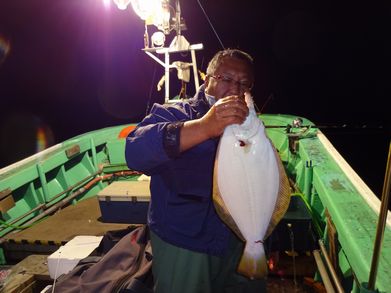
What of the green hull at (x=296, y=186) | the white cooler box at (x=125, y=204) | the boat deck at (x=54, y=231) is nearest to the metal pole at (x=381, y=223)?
the green hull at (x=296, y=186)

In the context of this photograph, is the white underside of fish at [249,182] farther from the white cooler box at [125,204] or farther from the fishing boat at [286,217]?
the white cooler box at [125,204]

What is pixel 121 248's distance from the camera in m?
2.78

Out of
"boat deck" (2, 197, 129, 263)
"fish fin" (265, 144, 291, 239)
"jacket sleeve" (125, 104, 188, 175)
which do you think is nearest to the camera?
"jacket sleeve" (125, 104, 188, 175)

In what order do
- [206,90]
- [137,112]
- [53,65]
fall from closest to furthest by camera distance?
[206,90] < [137,112] < [53,65]

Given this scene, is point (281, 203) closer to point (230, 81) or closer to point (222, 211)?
point (222, 211)

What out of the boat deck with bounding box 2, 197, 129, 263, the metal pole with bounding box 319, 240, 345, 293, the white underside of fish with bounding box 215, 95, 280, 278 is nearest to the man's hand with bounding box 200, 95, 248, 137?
the white underside of fish with bounding box 215, 95, 280, 278

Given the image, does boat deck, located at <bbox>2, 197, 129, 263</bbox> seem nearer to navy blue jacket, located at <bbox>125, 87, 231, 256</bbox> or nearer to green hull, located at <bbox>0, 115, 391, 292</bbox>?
green hull, located at <bbox>0, 115, 391, 292</bbox>

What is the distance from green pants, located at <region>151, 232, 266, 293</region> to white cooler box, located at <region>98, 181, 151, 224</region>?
1788 mm

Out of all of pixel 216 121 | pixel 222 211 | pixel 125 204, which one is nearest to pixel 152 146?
pixel 216 121

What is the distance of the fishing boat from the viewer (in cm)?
207

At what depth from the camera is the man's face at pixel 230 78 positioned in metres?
2.11

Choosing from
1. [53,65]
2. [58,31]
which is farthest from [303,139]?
[58,31]

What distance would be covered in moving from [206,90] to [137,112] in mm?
29690

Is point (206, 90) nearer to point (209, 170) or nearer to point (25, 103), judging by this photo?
point (209, 170)
